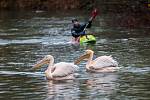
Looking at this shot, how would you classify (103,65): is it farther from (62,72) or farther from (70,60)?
(70,60)

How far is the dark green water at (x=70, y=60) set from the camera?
684 inches

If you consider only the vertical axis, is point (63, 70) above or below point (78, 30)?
above

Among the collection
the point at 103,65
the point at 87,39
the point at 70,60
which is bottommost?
the point at 87,39

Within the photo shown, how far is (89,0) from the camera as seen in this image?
6688cm

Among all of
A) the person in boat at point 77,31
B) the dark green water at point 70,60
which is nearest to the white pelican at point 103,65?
the dark green water at point 70,60

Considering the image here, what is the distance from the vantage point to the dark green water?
17375 mm

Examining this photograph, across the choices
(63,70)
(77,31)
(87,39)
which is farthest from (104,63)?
(77,31)

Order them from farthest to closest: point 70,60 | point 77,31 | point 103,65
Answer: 1. point 77,31
2. point 70,60
3. point 103,65

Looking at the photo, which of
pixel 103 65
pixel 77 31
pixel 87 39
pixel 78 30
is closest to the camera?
pixel 103 65

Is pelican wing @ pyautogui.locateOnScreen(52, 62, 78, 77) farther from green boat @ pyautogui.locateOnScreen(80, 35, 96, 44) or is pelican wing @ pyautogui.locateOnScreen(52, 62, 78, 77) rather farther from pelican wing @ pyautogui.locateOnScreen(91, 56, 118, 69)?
green boat @ pyautogui.locateOnScreen(80, 35, 96, 44)

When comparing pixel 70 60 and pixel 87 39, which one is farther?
pixel 87 39

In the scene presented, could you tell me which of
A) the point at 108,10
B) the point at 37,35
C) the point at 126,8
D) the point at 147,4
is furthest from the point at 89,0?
the point at 37,35

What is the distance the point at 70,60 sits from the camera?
25.1 metres

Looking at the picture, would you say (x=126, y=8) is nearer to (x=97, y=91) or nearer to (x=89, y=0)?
(x=89, y=0)
